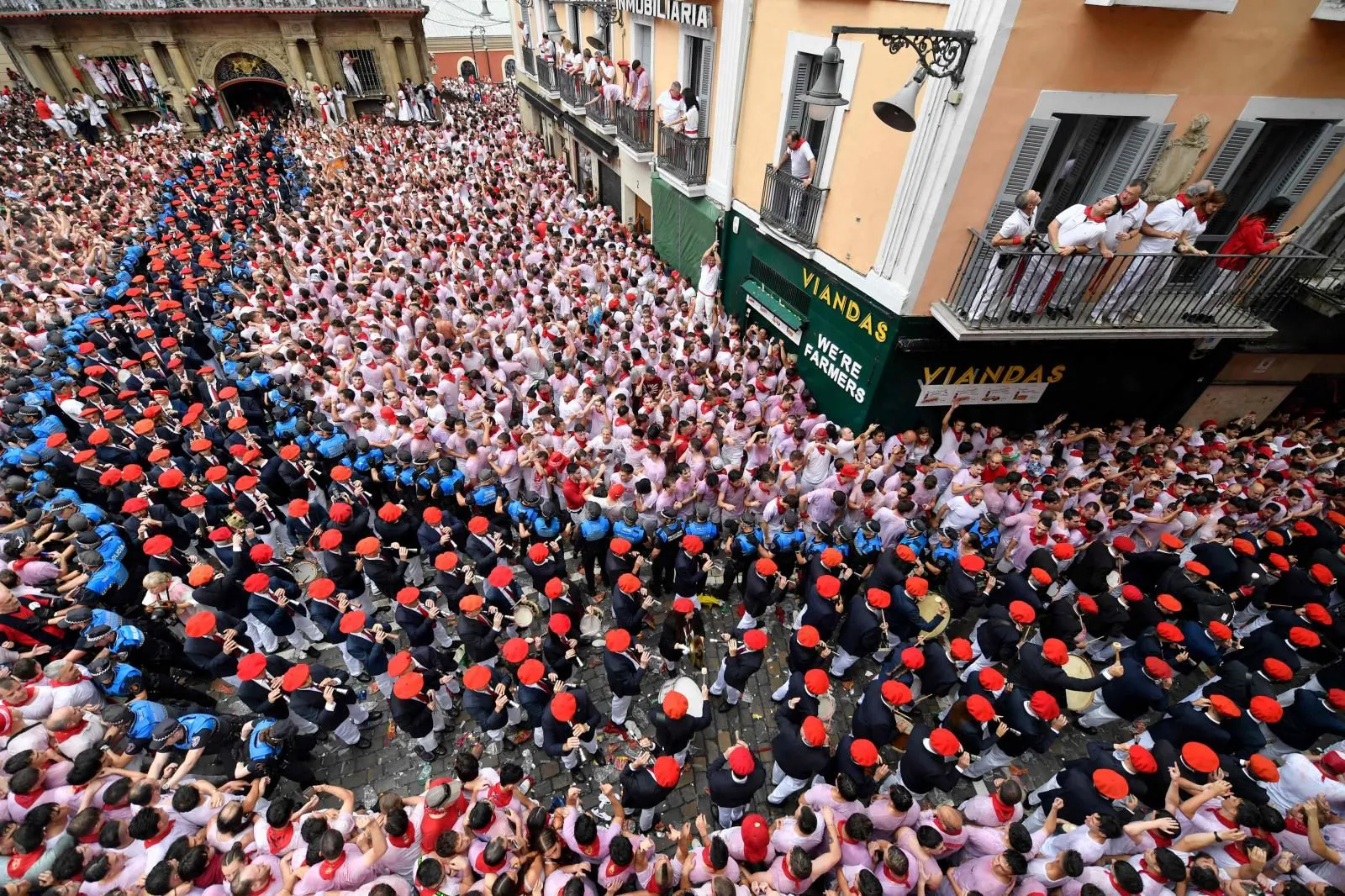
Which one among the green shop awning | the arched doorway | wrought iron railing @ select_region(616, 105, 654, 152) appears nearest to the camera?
the green shop awning

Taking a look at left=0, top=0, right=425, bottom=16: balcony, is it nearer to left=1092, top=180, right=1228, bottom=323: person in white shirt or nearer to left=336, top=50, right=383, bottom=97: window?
left=336, top=50, right=383, bottom=97: window

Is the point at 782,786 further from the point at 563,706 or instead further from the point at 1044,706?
the point at 1044,706

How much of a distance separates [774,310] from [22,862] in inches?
439

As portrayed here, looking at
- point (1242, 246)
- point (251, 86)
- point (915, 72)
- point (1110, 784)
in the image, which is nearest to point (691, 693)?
point (1110, 784)

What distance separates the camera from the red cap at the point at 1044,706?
5.18 meters

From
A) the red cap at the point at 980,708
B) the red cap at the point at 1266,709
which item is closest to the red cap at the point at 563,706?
the red cap at the point at 980,708

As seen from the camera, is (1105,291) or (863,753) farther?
(1105,291)

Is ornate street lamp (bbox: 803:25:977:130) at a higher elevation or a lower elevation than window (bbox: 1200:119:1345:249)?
higher

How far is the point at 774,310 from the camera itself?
11078mm

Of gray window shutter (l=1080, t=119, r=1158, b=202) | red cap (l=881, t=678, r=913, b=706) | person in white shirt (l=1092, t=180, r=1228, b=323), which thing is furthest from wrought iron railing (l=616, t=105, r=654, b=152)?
red cap (l=881, t=678, r=913, b=706)

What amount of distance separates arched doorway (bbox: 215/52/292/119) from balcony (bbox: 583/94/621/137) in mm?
24765

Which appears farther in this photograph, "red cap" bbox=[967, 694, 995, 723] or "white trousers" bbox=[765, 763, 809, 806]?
"white trousers" bbox=[765, 763, 809, 806]

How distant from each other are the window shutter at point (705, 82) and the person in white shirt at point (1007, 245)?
269 inches

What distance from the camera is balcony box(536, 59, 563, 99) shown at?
18.9m
